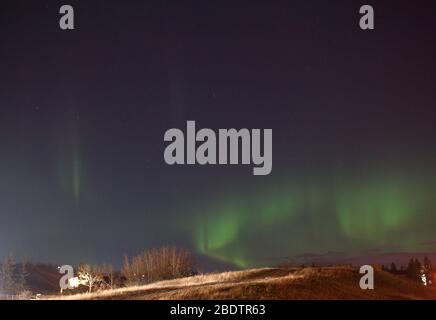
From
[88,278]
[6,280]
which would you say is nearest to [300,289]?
[88,278]

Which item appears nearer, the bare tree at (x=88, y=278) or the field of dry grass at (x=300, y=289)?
the field of dry grass at (x=300, y=289)

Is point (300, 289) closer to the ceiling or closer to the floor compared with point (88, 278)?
closer to the ceiling

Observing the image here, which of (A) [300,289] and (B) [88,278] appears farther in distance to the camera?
(B) [88,278]

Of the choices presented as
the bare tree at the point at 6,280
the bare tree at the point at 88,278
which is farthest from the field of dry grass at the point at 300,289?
the bare tree at the point at 6,280

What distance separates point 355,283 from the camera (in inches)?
1196

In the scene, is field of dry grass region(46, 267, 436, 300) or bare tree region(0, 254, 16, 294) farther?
bare tree region(0, 254, 16, 294)

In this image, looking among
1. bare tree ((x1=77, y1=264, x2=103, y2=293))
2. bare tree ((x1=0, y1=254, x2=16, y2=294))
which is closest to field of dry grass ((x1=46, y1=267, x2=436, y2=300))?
bare tree ((x1=77, y1=264, x2=103, y2=293))

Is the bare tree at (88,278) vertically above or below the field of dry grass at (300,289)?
below

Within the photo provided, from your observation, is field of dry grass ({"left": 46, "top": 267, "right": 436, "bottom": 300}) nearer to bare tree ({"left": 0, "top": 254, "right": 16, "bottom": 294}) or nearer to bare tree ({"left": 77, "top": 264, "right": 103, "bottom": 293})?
bare tree ({"left": 77, "top": 264, "right": 103, "bottom": 293})

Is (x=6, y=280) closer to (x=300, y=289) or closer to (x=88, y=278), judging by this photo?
(x=88, y=278)

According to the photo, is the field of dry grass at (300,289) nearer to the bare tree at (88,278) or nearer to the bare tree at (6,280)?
the bare tree at (88,278)
